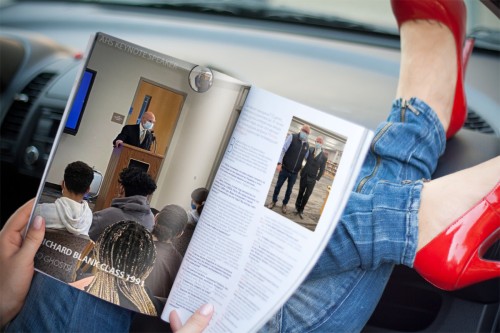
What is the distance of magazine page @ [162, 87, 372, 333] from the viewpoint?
542 millimetres

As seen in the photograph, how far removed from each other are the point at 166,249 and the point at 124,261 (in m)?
0.05

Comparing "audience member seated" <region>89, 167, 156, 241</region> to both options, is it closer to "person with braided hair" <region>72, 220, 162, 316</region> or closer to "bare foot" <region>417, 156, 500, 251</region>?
"person with braided hair" <region>72, 220, 162, 316</region>

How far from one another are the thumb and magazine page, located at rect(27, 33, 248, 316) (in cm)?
3

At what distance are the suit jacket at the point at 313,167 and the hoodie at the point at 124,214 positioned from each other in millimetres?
170

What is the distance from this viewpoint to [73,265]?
2.02 feet

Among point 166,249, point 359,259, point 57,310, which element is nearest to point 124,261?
point 166,249

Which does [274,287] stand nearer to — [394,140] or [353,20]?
[394,140]

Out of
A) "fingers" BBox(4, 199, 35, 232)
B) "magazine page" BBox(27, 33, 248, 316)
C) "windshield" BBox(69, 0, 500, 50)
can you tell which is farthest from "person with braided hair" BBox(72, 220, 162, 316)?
"windshield" BBox(69, 0, 500, 50)

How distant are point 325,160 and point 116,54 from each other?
9.5 inches

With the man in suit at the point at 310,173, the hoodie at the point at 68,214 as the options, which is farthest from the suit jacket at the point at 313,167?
the hoodie at the point at 68,214

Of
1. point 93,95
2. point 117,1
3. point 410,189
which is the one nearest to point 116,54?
point 93,95

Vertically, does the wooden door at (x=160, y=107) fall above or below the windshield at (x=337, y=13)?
below

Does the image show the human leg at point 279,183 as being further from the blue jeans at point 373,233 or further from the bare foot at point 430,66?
the bare foot at point 430,66

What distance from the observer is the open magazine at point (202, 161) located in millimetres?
570
